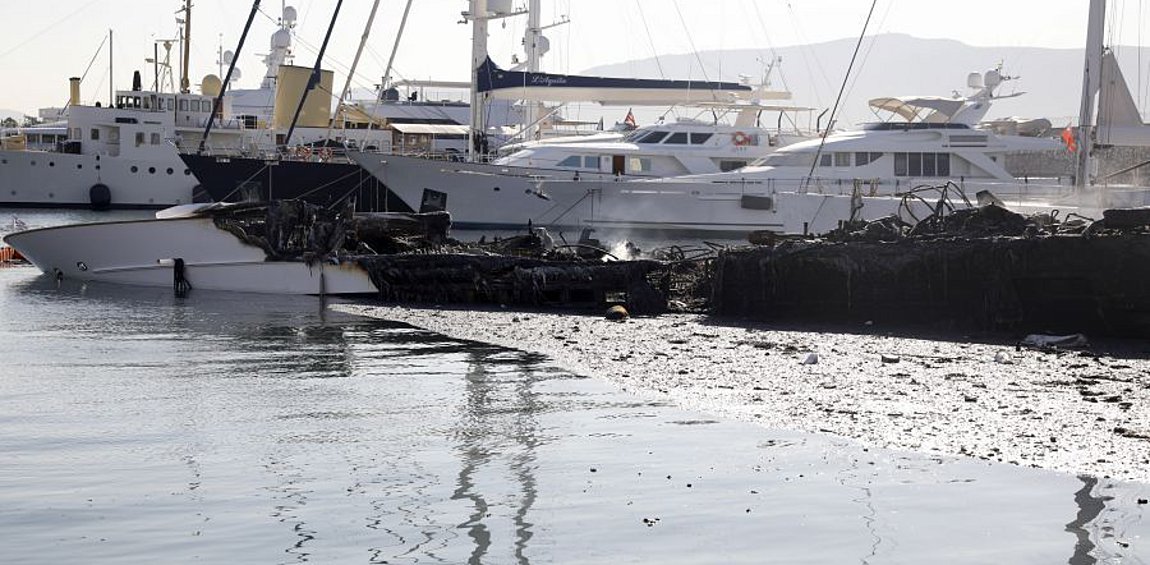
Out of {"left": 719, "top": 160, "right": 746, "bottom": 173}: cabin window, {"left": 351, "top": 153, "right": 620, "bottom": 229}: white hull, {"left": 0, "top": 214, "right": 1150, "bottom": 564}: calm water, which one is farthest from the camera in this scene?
{"left": 719, "top": 160, "right": 746, "bottom": 173}: cabin window

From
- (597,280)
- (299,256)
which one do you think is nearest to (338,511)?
(597,280)

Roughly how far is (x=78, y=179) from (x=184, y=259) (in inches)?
1927

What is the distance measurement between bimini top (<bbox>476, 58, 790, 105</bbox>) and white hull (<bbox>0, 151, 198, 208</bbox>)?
88.5ft

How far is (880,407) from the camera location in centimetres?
1262

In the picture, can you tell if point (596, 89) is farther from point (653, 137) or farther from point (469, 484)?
point (469, 484)

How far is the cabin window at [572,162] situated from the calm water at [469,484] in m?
31.4

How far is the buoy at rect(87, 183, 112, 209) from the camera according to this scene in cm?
6906

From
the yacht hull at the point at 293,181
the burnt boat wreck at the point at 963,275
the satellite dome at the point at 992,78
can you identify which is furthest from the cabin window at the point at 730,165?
the burnt boat wreck at the point at 963,275

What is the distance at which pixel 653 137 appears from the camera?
47906 millimetres

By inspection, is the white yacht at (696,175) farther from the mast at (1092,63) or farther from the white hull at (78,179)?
A: the white hull at (78,179)

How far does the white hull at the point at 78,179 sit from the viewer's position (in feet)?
230

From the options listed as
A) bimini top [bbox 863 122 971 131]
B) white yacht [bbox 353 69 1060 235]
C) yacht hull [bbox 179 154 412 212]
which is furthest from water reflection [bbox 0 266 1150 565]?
yacht hull [bbox 179 154 412 212]

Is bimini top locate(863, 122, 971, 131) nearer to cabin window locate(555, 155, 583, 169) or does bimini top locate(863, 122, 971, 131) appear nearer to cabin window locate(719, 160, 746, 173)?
cabin window locate(719, 160, 746, 173)

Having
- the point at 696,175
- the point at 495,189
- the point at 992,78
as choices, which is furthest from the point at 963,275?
the point at 992,78
